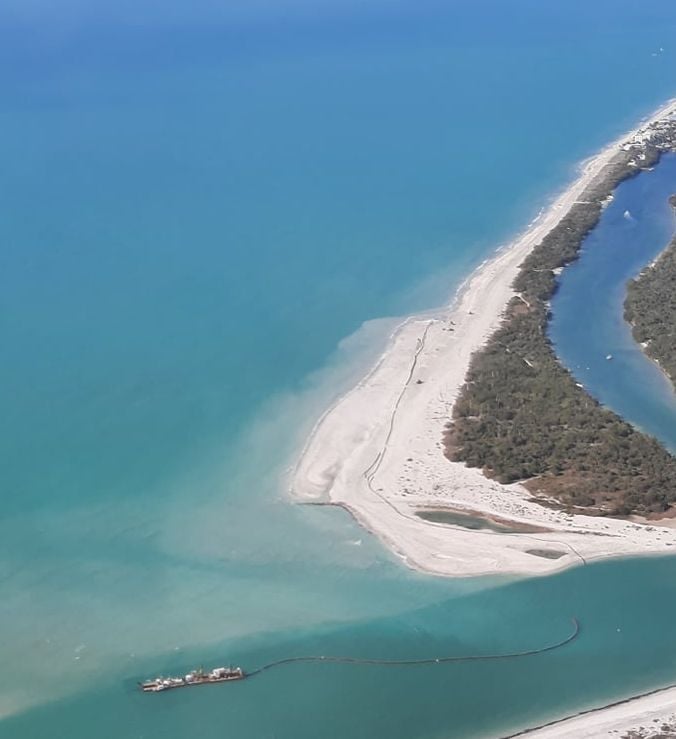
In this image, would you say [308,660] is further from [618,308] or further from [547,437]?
[618,308]

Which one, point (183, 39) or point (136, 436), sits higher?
point (183, 39)

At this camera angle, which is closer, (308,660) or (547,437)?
(308,660)

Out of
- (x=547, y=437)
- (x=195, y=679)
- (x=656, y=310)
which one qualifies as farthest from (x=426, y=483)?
(x=656, y=310)

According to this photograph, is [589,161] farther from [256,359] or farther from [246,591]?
[246,591]

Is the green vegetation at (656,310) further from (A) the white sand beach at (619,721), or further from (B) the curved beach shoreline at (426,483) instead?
(A) the white sand beach at (619,721)

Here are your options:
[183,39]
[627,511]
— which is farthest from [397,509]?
[183,39]

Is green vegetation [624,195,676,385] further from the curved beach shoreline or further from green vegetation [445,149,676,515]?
the curved beach shoreline

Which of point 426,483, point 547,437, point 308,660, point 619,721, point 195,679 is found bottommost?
point 619,721
